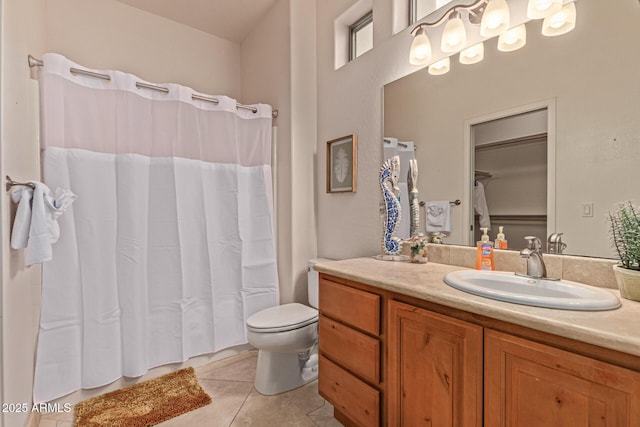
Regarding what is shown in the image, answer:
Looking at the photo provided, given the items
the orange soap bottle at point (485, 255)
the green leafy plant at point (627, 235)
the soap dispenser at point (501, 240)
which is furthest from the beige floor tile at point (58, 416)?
the green leafy plant at point (627, 235)

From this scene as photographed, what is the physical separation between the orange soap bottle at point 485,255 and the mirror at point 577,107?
0.07 metres

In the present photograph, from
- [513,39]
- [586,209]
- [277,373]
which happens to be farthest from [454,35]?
[277,373]

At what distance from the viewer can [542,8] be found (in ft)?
3.87

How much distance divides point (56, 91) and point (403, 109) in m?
1.90

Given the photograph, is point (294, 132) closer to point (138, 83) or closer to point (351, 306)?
point (138, 83)

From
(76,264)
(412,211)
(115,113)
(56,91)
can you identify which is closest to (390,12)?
(412,211)

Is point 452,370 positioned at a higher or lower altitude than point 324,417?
higher

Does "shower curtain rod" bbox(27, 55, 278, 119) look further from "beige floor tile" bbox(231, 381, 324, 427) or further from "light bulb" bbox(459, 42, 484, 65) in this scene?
"beige floor tile" bbox(231, 381, 324, 427)

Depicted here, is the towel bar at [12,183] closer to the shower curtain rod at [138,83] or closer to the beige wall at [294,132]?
the shower curtain rod at [138,83]

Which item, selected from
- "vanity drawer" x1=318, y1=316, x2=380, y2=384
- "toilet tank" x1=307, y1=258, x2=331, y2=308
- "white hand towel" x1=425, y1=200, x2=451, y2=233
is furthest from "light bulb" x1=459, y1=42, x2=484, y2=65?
"toilet tank" x1=307, y1=258, x2=331, y2=308

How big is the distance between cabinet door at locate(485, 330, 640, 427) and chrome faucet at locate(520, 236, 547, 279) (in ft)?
1.33

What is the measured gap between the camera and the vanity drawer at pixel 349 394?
129cm

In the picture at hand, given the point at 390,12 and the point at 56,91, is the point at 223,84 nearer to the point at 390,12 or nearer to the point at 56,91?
the point at 56,91

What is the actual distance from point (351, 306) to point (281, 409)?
825 millimetres
